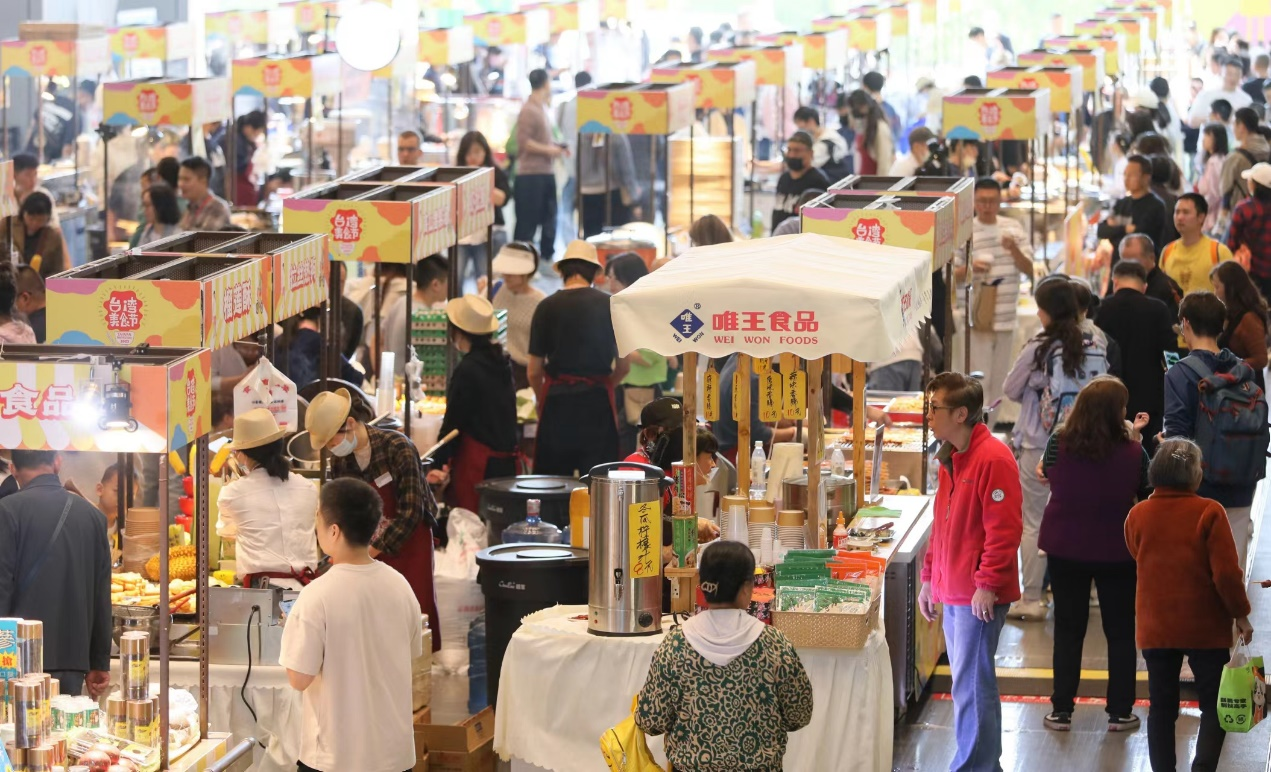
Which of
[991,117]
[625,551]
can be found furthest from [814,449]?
[991,117]

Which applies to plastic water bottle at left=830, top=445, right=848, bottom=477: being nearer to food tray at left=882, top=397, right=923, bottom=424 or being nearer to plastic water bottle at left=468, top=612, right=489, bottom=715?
plastic water bottle at left=468, top=612, right=489, bottom=715

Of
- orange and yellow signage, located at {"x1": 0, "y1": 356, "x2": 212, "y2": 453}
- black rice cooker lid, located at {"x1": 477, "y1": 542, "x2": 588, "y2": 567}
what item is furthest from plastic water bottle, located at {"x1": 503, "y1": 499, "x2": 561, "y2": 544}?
orange and yellow signage, located at {"x1": 0, "y1": 356, "x2": 212, "y2": 453}

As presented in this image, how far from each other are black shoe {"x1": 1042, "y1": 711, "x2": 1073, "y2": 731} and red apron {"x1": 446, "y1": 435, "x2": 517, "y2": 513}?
2694 mm

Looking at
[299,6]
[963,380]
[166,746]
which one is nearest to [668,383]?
[963,380]

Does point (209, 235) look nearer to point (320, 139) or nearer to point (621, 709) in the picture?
point (621, 709)

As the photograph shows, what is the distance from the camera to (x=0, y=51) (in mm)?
15961

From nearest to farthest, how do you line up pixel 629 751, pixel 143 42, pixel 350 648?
pixel 629 751, pixel 350 648, pixel 143 42

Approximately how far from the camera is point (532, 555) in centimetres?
686

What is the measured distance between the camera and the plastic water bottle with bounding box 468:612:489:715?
24.2ft

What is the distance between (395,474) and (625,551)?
4.49 feet

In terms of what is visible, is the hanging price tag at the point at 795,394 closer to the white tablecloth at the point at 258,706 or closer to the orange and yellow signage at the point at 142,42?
the white tablecloth at the point at 258,706

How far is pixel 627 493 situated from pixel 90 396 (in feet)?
→ 5.88

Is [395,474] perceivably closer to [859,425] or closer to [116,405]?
[859,425]

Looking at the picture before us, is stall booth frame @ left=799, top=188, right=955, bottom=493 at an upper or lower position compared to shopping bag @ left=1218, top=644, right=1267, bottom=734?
upper
